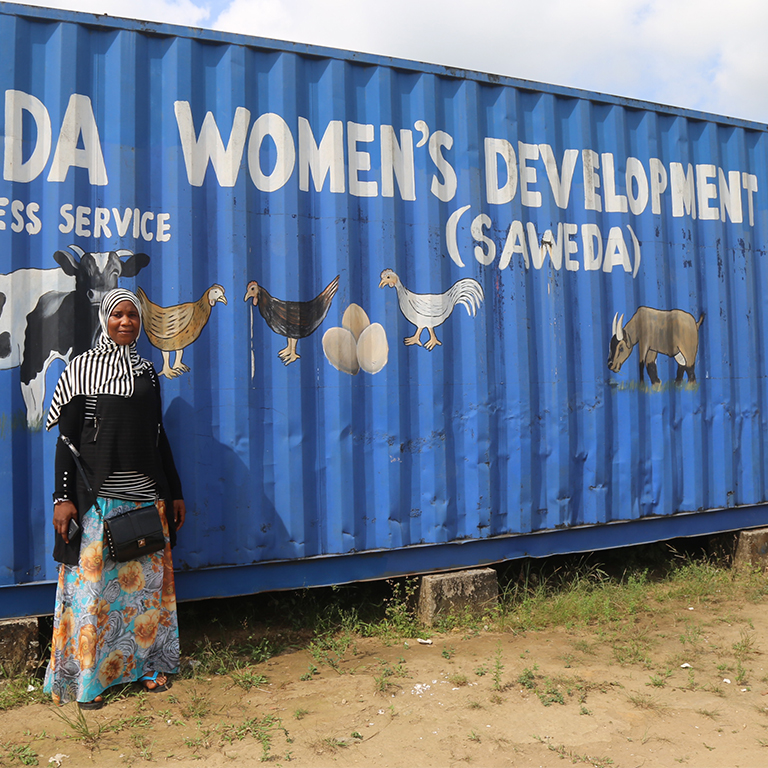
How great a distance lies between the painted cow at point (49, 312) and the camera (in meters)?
3.36

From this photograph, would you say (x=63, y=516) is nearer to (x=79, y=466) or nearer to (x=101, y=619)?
(x=79, y=466)

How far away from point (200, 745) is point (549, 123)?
165 inches

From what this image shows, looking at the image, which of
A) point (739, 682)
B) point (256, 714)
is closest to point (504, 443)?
point (739, 682)

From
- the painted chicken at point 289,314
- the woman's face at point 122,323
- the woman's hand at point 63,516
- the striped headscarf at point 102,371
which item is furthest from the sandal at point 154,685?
the painted chicken at point 289,314

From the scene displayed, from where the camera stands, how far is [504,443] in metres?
Answer: 4.28

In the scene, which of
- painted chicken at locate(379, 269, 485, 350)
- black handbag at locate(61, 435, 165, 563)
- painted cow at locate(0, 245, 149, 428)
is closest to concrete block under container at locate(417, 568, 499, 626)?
painted chicken at locate(379, 269, 485, 350)

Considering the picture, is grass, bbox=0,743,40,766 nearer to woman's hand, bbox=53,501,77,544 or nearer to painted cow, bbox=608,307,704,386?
woman's hand, bbox=53,501,77,544

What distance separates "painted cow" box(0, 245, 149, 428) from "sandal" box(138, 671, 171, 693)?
4.52 feet

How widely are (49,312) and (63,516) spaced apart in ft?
3.55

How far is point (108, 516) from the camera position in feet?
10.0

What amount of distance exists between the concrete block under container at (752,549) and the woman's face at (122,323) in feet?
15.1

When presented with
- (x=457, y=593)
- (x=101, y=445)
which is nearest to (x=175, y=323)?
(x=101, y=445)

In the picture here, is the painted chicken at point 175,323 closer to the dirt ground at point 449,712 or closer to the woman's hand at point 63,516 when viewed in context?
the woman's hand at point 63,516

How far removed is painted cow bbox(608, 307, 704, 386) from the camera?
4.66 metres
